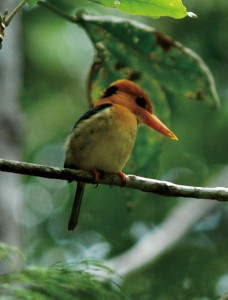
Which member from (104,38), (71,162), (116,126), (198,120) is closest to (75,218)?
(71,162)

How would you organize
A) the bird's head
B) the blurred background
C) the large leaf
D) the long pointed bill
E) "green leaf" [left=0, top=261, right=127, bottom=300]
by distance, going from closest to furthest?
"green leaf" [left=0, top=261, right=127, bottom=300], the large leaf, the long pointed bill, the bird's head, the blurred background

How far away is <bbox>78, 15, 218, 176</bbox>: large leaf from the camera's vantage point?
286cm

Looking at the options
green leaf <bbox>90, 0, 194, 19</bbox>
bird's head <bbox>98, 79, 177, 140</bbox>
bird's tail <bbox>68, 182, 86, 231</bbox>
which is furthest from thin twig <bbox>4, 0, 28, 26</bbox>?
bird's tail <bbox>68, 182, 86, 231</bbox>

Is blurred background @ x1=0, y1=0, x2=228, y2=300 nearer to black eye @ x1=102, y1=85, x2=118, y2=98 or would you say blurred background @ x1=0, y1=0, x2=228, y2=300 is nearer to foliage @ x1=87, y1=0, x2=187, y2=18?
black eye @ x1=102, y1=85, x2=118, y2=98

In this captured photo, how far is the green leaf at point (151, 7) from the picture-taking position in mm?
2068

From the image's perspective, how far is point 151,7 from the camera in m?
2.10

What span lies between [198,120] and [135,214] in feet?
4.11

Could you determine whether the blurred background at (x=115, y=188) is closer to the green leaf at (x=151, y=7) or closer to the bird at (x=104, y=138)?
the bird at (x=104, y=138)

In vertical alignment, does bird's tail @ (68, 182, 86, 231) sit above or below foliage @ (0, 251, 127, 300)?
above

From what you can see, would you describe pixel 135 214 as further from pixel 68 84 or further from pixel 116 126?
pixel 116 126

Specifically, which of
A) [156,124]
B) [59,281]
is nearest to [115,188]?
[156,124]

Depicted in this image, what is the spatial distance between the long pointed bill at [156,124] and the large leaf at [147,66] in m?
0.05

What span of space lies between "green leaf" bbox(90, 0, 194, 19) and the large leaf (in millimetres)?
682

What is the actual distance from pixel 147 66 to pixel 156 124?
0.31 meters
